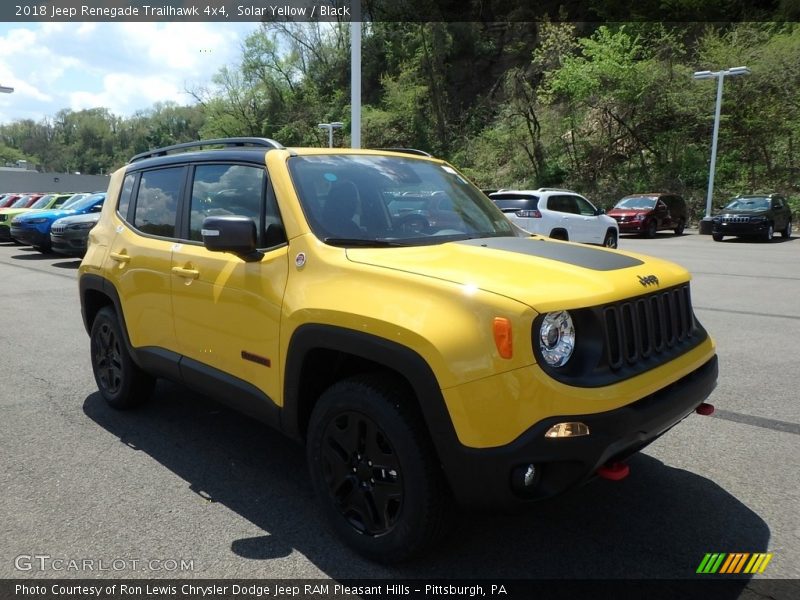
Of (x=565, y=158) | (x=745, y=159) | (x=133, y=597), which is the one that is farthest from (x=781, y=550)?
(x=565, y=158)

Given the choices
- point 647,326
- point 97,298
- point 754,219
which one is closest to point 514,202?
point 754,219

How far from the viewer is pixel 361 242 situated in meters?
3.07

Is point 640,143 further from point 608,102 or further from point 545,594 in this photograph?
point 545,594

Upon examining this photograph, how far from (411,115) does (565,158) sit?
15736 millimetres

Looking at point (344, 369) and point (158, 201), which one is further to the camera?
point (158, 201)

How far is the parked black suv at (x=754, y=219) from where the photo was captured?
2058 cm

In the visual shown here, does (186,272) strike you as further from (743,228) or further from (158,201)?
(743,228)

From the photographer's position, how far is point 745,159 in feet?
98.6

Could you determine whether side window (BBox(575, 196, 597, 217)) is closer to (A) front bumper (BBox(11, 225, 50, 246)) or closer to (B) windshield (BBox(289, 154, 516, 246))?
(B) windshield (BBox(289, 154, 516, 246))

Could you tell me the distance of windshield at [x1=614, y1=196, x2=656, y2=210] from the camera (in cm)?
2291

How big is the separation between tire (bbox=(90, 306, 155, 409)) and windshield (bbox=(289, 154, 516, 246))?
2.07m

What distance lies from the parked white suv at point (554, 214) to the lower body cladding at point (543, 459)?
37.6 feet

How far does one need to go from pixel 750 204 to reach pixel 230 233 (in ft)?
75.0

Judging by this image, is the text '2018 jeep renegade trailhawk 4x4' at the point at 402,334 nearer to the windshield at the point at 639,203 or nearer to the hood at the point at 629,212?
the hood at the point at 629,212
